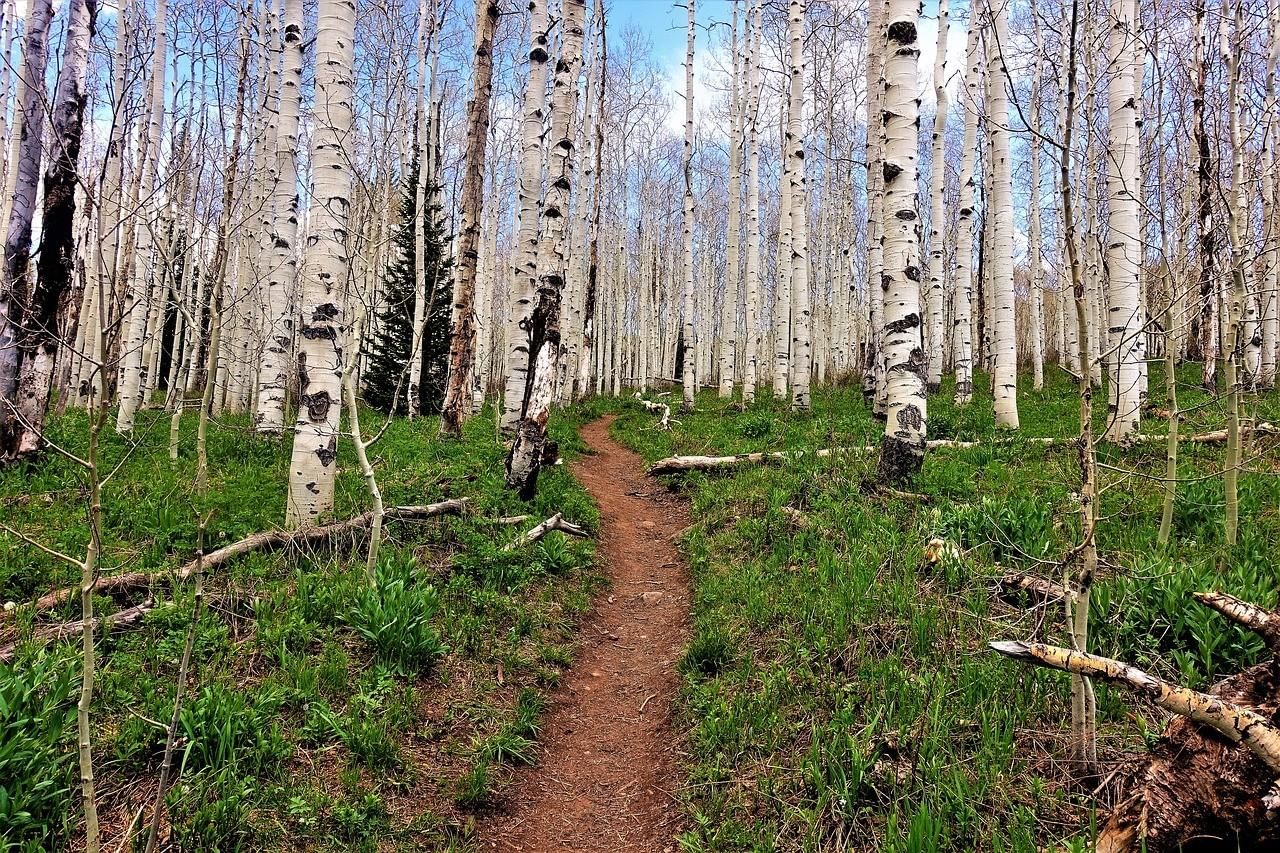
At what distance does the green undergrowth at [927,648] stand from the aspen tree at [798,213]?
6323 millimetres

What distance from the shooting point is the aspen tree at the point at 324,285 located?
5.36 meters

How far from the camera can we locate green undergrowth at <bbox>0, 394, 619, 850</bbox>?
2709mm

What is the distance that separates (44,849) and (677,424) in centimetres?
1226

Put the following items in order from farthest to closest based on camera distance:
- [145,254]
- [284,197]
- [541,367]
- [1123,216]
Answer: [145,254] < [284,197] < [1123,216] < [541,367]

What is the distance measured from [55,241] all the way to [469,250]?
17.0 ft

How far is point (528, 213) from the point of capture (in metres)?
10.2

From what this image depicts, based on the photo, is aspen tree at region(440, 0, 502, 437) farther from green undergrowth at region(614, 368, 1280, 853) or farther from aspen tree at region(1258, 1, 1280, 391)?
aspen tree at region(1258, 1, 1280, 391)

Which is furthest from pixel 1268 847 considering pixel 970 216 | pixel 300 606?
pixel 970 216

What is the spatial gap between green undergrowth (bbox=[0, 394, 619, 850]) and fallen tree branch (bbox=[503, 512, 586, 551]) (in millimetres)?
129

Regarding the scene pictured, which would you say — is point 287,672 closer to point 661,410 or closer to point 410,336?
point 410,336

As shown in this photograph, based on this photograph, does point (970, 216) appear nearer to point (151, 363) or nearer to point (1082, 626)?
point (1082, 626)

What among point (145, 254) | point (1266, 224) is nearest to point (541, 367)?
point (145, 254)

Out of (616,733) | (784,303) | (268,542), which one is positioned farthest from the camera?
(784,303)

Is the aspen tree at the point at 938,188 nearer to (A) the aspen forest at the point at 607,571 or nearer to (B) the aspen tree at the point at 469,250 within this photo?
(A) the aspen forest at the point at 607,571
